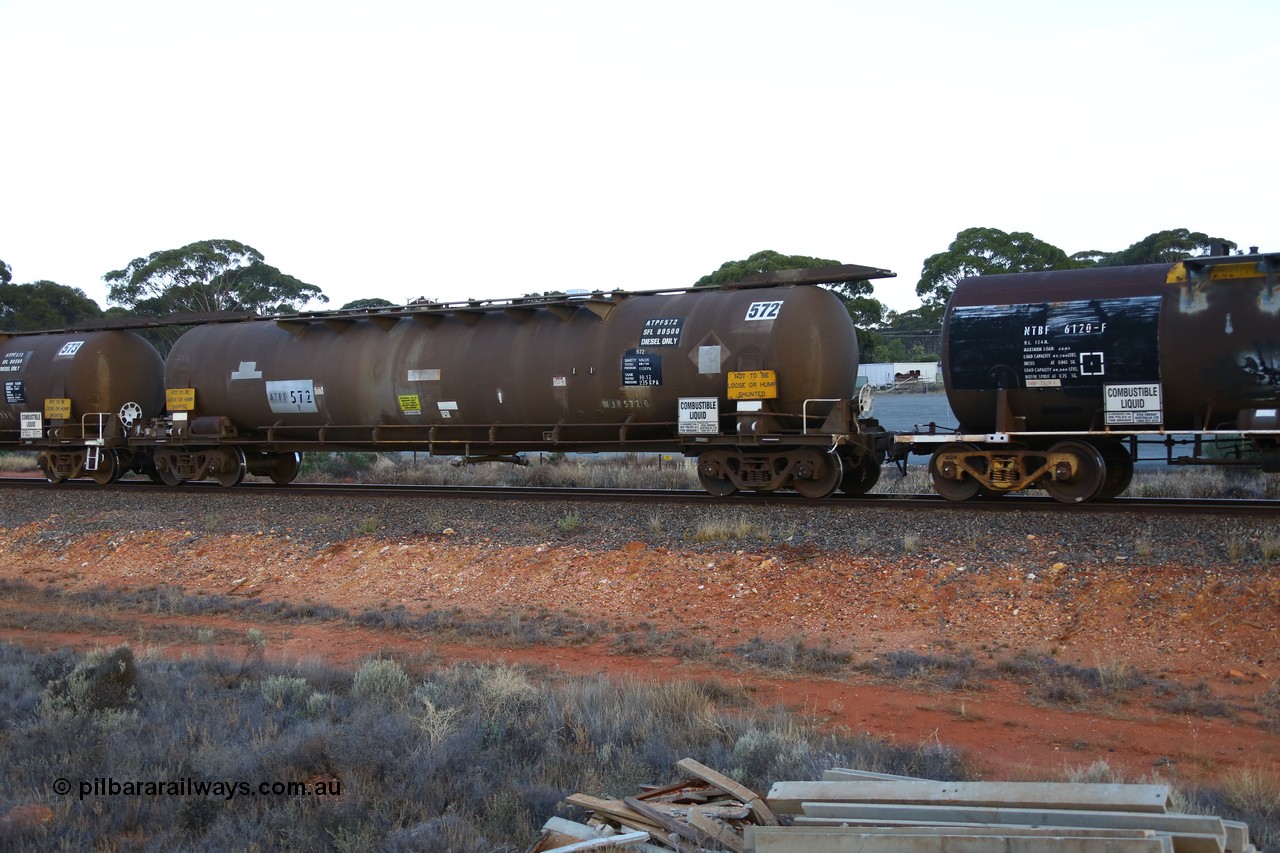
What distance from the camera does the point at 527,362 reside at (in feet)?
57.8

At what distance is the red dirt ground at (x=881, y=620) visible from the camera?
8875 mm

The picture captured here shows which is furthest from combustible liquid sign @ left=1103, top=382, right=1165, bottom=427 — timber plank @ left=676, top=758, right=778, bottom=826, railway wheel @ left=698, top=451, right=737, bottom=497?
timber plank @ left=676, top=758, right=778, bottom=826

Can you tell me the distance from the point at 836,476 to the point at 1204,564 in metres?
5.32

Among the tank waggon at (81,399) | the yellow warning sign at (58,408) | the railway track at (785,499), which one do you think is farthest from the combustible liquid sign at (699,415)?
the yellow warning sign at (58,408)

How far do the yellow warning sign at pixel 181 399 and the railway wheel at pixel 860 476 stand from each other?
44.2 ft

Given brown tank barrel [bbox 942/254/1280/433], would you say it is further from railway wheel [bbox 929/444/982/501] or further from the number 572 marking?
the number 572 marking

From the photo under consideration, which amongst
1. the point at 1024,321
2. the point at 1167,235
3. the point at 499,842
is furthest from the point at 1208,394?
the point at 1167,235

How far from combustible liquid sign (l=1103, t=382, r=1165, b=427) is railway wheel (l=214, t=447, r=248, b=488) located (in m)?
16.5

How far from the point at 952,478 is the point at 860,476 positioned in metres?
2.29

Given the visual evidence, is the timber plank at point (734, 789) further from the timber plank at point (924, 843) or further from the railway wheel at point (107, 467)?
the railway wheel at point (107, 467)

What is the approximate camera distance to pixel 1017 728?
356 inches

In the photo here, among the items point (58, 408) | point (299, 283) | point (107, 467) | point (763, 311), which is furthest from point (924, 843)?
point (299, 283)

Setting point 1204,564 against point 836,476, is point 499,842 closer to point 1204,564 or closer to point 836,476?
point 1204,564

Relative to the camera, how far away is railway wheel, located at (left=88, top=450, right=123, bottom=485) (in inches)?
908
